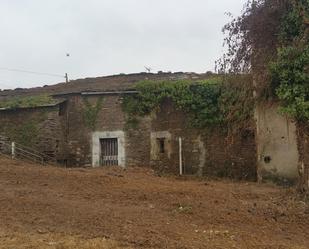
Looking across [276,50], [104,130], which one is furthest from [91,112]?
[276,50]

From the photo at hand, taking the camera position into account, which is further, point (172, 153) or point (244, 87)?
point (172, 153)

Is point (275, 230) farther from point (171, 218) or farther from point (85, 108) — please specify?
point (85, 108)

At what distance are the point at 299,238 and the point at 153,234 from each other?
2.56m

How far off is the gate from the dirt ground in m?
6.95

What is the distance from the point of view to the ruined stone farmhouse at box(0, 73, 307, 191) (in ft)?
64.7

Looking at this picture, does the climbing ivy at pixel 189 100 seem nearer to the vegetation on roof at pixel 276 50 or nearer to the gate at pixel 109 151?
the gate at pixel 109 151

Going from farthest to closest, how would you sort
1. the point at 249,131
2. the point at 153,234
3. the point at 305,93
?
the point at 249,131
the point at 305,93
the point at 153,234

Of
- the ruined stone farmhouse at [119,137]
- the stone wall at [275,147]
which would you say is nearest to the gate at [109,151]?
the ruined stone farmhouse at [119,137]

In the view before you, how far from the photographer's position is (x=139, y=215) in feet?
33.0

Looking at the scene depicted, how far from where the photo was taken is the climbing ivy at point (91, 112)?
21047 millimetres

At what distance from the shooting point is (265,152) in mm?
16188

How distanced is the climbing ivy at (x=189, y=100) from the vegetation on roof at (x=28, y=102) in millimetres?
3137

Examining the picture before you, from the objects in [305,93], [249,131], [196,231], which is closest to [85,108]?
[249,131]

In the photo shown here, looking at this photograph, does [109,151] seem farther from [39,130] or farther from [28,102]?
[28,102]
